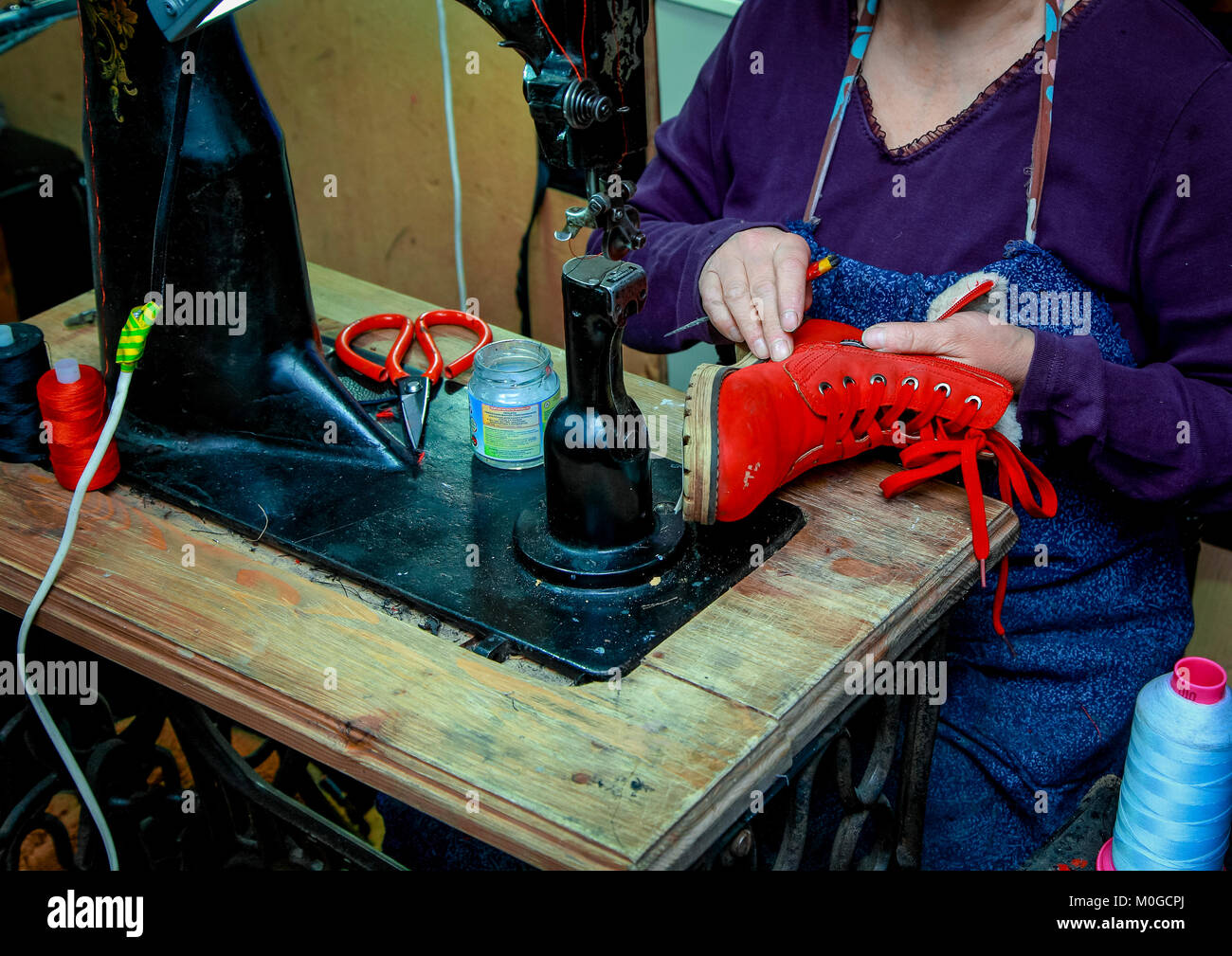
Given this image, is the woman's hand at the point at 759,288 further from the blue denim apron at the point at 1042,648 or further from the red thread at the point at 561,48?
the red thread at the point at 561,48

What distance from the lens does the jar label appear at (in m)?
1.18

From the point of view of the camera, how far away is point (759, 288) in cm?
121

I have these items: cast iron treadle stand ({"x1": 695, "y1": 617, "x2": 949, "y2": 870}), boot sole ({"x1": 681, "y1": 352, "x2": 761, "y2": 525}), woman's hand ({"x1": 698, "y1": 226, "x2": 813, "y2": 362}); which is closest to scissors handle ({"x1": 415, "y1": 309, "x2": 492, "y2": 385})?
→ woman's hand ({"x1": 698, "y1": 226, "x2": 813, "y2": 362})

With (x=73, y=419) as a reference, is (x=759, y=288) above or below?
above

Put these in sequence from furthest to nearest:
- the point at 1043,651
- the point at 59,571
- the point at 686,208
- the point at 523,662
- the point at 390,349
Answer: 1. the point at 686,208
2. the point at 390,349
3. the point at 1043,651
4. the point at 59,571
5. the point at 523,662

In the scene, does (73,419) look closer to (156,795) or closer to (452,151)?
(156,795)

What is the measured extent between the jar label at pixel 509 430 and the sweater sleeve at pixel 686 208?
23cm

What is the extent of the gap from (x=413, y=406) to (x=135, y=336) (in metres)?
0.28

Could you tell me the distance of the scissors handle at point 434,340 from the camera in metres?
1.38

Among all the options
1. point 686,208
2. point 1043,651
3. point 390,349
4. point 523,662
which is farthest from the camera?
point 686,208

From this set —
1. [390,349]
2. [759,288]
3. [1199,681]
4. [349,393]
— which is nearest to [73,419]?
[349,393]

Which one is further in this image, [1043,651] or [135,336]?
[1043,651]
